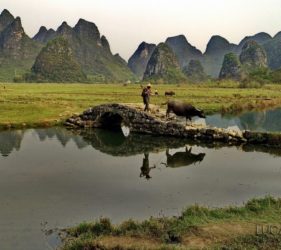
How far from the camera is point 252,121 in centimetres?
4594

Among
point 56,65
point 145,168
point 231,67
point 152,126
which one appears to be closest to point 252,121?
point 152,126

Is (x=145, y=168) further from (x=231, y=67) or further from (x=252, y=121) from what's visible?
(x=231, y=67)

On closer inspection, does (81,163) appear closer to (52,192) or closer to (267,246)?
(52,192)

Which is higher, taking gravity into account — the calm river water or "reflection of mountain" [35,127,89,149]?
"reflection of mountain" [35,127,89,149]

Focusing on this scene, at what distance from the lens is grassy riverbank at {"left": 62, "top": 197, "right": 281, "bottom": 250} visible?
1192 cm

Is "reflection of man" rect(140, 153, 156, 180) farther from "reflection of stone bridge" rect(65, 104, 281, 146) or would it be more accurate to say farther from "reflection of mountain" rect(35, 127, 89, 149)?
"reflection of stone bridge" rect(65, 104, 281, 146)

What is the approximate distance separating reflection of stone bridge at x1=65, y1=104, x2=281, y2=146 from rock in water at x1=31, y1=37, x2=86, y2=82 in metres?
145

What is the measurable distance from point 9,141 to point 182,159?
1334 cm

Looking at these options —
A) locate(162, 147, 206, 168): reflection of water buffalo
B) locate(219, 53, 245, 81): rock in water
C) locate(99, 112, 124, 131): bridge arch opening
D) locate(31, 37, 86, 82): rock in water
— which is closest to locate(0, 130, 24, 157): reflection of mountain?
locate(99, 112, 124, 131): bridge arch opening

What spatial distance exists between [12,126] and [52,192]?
1953 centimetres

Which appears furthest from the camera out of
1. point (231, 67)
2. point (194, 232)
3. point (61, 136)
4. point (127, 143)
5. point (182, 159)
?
point (231, 67)

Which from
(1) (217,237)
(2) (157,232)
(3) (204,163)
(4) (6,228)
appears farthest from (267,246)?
(3) (204,163)

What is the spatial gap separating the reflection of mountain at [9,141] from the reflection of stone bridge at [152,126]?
5639mm

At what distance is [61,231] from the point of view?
14.1 metres
